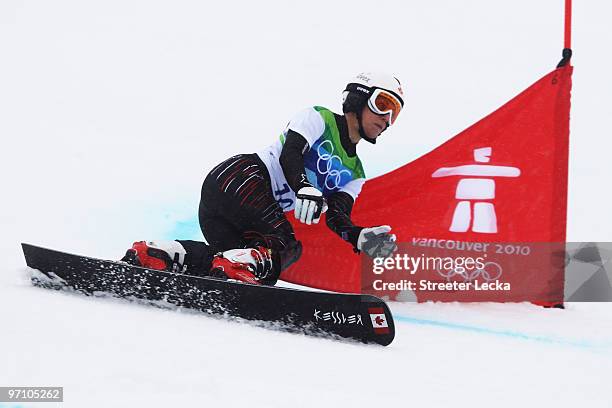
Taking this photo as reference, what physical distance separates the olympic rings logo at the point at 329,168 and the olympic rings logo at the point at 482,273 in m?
0.81

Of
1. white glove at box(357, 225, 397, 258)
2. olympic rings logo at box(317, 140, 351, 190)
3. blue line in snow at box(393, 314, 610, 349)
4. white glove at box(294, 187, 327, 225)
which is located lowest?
blue line in snow at box(393, 314, 610, 349)

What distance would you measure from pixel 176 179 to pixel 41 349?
3.93 metres

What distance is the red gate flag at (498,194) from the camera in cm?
372

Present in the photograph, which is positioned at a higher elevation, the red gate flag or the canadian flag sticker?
the red gate flag

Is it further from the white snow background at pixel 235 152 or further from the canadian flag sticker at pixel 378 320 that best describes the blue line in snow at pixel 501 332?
the canadian flag sticker at pixel 378 320

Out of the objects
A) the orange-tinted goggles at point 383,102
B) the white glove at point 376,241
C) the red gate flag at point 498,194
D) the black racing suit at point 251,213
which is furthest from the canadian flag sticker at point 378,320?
the red gate flag at point 498,194

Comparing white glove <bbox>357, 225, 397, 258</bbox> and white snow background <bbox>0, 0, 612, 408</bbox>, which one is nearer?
white snow background <bbox>0, 0, 612, 408</bbox>

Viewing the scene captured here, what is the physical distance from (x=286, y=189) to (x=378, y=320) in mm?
1152

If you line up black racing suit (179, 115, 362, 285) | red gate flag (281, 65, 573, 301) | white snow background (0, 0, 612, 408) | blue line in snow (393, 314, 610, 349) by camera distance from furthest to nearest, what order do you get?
red gate flag (281, 65, 573, 301) < black racing suit (179, 115, 362, 285) < blue line in snow (393, 314, 610, 349) < white snow background (0, 0, 612, 408)

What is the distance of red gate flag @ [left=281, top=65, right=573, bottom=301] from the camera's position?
3725mm

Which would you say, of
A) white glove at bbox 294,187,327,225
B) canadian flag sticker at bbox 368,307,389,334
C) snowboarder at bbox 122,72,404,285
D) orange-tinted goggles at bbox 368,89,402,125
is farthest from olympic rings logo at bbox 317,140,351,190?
canadian flag sticker at bbox 368,307,389,334

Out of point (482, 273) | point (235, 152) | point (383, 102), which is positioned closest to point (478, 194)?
point (482, 273)

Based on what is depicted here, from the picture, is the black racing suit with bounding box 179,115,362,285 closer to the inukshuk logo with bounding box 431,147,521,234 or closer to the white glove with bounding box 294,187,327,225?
the white glove with bounding box 294,187,327,225

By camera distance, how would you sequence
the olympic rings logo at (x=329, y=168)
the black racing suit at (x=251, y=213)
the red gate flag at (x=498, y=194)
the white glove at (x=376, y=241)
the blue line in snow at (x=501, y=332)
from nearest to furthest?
the blue line in snow at (x=501, y=332) < the white glove at (x=376, y=241) < the black racing suit at (x=251, y=213) < the olympic rings logo at (x=329, y=168) < the red gate flag at (x=498, y=194)
